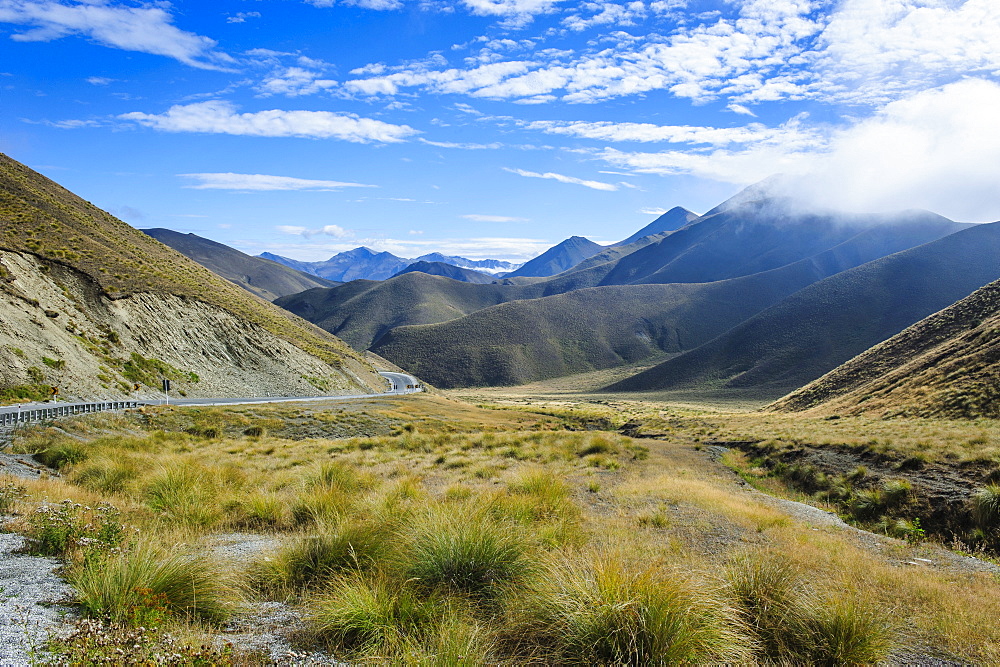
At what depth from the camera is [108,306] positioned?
35844 millimetres

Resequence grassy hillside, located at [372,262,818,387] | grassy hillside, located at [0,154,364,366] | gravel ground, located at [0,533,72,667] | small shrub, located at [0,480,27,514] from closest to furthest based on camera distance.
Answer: gravel ground, located at [0,533,72,667]
small shrub, located at [0,480,27,514]
grassy hillside, located at [0,154,364,366]
grassy hillside, located at [372,262,818,387]

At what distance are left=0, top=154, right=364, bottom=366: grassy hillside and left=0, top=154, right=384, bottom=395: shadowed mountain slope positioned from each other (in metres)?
0.13

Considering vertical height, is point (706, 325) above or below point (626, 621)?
above

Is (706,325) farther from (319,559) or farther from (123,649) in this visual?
(123,649)

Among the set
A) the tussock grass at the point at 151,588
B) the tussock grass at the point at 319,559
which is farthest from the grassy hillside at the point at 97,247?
the tussock grass at the point at 151,588

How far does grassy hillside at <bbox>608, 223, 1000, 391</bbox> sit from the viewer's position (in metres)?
110

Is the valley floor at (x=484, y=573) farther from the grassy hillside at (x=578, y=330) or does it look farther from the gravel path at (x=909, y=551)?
the grassy hillside at (x=578, y=330)

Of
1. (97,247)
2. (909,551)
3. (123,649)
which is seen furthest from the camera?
(97,247)

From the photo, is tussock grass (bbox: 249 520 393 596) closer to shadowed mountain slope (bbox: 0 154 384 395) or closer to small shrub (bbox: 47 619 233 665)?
small shrub (bbox: 47 619 233 665)

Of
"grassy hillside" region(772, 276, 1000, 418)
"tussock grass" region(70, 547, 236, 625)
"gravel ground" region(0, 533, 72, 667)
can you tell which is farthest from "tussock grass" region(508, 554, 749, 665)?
"grassy hillside" region(772, 276, 1000, 418)

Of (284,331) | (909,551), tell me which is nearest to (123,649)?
(909,551)

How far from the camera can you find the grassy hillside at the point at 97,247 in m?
37.4

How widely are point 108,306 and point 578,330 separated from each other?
148 metres

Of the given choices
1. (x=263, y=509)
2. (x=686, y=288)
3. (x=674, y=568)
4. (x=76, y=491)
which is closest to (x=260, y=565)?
(x=263, y=509)
